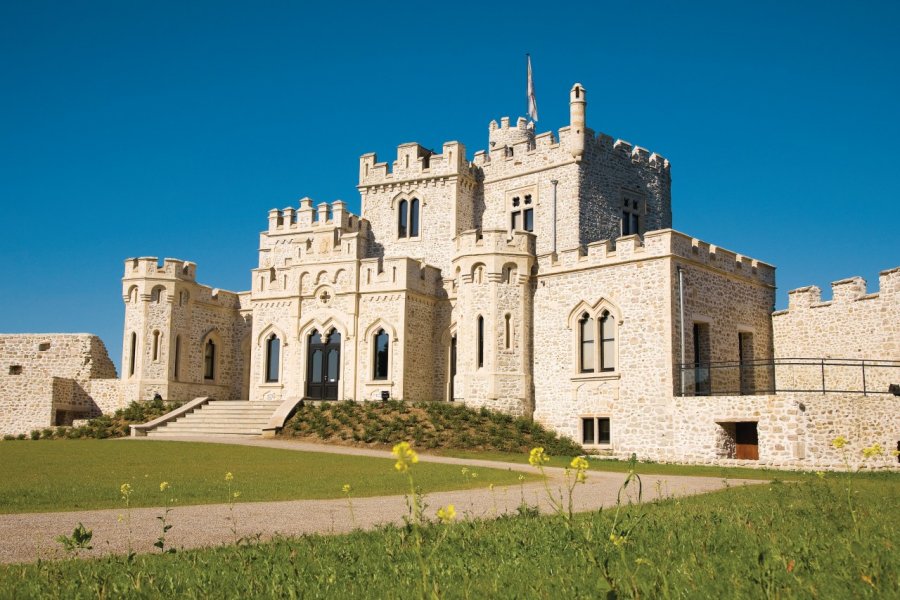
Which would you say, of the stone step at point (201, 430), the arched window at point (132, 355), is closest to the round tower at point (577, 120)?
the stone step at point (201, 430)

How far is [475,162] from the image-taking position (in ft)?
124

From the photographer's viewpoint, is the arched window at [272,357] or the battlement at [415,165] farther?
the battlement at [415,165]

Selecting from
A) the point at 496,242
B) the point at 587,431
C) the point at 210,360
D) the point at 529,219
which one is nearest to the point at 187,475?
the point at 587,431

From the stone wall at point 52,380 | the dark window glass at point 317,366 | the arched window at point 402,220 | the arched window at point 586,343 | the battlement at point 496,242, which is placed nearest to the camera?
the arched window at point 586,343

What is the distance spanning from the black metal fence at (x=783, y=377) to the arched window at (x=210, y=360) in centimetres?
2164

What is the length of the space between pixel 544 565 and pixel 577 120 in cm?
2909

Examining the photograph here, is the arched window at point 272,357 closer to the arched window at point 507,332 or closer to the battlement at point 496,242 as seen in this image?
the battlement at point 496,242

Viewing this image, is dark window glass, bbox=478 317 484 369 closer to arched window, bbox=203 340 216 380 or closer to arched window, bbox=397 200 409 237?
arched window, bbox=397 200 409 237

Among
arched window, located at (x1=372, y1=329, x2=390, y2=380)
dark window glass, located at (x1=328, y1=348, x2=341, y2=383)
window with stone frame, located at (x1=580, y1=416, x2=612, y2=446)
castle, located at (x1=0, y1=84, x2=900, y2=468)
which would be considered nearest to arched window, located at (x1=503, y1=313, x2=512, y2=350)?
castle, located at (x1=0, y1=84, x2=900, y2=468)

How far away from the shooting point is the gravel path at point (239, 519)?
343 inches

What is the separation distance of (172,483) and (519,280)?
17.3 m

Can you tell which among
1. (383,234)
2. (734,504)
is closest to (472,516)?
(734,504)

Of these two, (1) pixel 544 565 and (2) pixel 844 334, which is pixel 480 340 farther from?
(1) pixel 544 565

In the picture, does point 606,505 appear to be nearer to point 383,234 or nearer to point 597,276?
point 597,276
